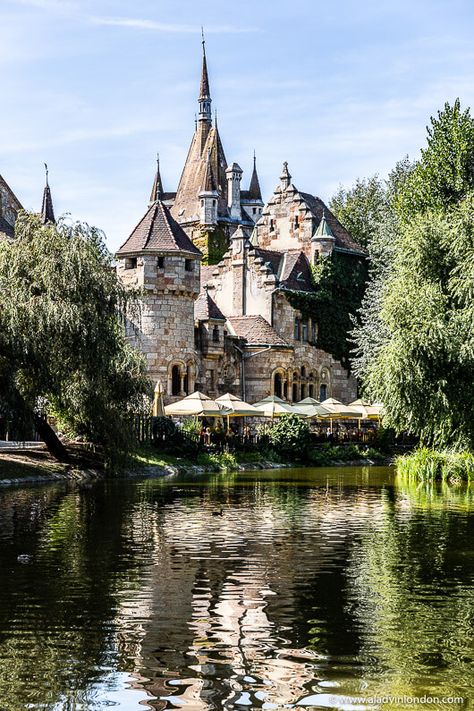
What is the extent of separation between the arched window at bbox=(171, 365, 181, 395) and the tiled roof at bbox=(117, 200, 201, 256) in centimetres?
594

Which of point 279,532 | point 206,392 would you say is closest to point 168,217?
point 206,392

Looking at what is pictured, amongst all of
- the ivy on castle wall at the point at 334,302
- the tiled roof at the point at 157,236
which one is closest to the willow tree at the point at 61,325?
the tiled roof at the point at 157,236

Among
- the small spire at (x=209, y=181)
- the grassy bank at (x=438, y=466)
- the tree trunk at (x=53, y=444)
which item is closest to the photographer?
the grassy bank at (x=438, y=466)

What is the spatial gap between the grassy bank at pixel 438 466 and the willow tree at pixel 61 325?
10.4 metres

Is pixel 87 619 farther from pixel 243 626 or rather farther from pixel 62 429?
pixel 62 429

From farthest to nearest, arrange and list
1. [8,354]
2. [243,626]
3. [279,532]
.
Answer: [8,354]
[279,532]
[243,626]

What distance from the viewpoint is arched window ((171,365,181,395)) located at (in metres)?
53.6

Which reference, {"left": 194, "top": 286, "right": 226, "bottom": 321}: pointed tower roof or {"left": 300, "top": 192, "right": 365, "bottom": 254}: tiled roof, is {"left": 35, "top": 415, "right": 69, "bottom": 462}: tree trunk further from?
{"left": 300, "top": 192, "right": 365, "bottom": 254}: tiled roof

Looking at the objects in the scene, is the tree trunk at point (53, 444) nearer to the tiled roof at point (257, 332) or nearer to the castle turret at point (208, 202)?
the tiled roof at point (257, 332)

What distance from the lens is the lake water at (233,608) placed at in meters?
9.32

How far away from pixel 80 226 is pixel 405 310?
10.8 m

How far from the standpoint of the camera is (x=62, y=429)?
39438mm

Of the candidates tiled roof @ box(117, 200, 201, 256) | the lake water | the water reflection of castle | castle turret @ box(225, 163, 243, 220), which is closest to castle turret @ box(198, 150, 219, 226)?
castle turret @ box(225, 163, 243, 220)

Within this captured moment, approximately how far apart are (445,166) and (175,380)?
16.8 metres
